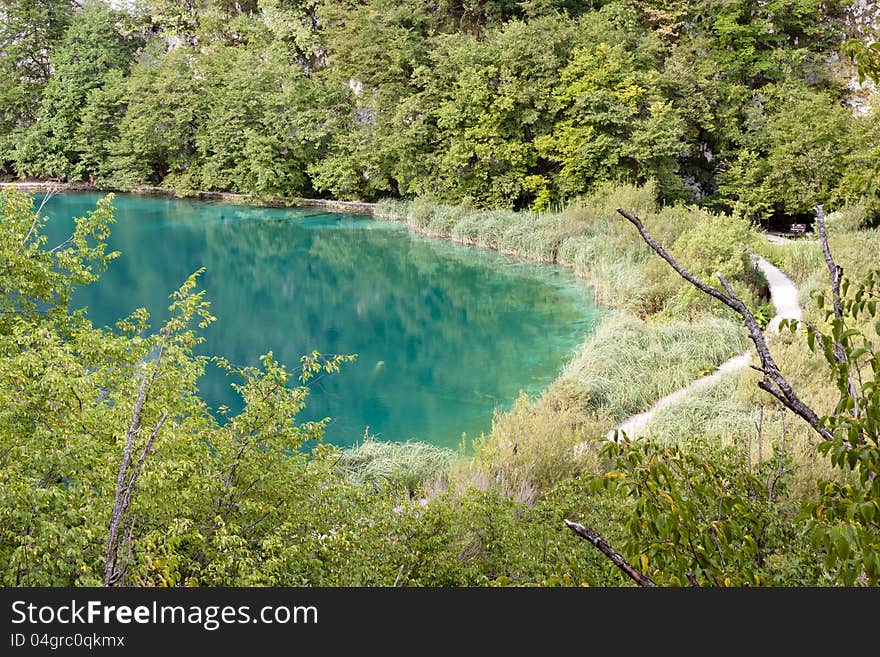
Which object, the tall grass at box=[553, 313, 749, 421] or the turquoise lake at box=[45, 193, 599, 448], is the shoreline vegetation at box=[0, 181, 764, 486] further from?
the turquoise lake at box=[45, 193, 599, 448]

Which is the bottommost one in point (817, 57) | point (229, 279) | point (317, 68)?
point (229, 279)

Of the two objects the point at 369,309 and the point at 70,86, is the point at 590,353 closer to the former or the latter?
the point at 369,309

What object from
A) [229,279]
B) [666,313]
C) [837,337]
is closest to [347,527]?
[837,337]

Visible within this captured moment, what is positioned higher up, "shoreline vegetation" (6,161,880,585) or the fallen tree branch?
the fallen tree branch

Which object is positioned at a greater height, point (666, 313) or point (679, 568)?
point (679, 568)

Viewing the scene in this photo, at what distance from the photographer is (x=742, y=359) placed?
10.2 meters

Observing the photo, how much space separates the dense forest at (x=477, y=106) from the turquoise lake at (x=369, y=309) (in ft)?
12.0

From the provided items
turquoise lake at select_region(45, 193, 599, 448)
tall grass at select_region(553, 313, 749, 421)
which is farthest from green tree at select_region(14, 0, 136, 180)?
tall grass at select_region(553, 313, 749, 421)

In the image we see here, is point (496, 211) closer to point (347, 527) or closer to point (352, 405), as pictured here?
point (352, 405)

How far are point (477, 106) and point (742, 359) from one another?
47.4 feet

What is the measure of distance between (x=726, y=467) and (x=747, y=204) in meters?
17.9

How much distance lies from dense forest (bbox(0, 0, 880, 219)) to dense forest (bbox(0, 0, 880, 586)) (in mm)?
119

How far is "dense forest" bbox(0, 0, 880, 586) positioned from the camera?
3.56 meters

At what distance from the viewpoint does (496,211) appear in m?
21.3
